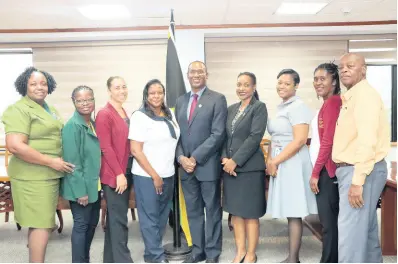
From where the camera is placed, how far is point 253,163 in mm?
2736

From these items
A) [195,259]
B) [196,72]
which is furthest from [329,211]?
[196,72]

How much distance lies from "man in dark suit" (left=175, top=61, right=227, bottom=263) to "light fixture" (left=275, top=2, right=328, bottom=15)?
8.48ft

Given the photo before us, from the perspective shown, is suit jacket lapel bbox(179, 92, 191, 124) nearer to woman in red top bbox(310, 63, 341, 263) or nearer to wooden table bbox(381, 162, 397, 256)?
woman in red top bbox(310, 63, 341, 263)

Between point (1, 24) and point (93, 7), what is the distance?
1.77 m

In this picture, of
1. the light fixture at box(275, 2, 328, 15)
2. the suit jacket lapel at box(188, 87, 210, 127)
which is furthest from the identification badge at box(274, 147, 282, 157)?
the light fixture at box(275, 2, 328, 15)

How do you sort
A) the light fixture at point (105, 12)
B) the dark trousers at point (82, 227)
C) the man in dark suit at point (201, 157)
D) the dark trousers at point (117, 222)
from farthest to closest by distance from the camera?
the light fixture at point (105, 12)
the man in dark suit at point (201, 157)
the dark trousers at point (117, 222)
the dark trousers at point (82, 227)

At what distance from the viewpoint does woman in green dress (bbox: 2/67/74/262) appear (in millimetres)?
2305

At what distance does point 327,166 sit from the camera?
8.13 feet

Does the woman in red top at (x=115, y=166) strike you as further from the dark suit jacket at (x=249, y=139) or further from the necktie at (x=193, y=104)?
the dark suit jacket at (x=249, y=139)

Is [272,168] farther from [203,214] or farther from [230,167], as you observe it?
[203,214]

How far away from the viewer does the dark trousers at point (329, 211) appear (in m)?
2.50

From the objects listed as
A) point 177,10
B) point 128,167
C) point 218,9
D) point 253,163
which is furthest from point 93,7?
point 253,163

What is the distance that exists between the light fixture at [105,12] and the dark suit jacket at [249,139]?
2.83m

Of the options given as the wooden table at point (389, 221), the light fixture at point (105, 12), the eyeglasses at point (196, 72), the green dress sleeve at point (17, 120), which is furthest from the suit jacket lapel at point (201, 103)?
the light fixture at point (105, 12)
